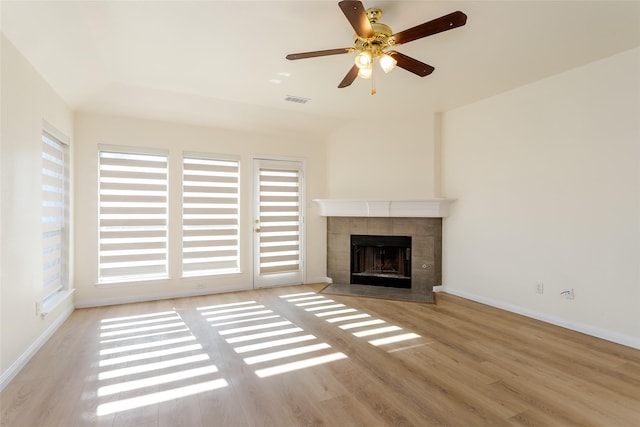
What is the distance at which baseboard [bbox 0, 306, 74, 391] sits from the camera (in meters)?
2.38

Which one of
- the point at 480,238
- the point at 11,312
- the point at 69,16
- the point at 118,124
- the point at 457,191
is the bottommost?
the point at 11,312

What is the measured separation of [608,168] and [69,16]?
488 cm

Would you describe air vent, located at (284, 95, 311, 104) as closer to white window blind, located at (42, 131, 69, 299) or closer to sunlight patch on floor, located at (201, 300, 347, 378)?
white window blind, located at (42, 131, 69, 299)

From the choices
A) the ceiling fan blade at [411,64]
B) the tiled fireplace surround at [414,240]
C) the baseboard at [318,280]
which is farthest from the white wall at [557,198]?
the baseboard at [318,280]

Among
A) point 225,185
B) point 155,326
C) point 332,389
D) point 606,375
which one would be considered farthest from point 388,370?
point 225,185

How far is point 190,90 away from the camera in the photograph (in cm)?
404

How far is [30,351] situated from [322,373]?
8.18ft

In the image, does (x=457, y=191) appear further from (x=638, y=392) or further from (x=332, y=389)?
(x=332, y=389)

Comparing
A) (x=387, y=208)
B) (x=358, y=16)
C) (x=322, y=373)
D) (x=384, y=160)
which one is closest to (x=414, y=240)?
(x=387, y=208)

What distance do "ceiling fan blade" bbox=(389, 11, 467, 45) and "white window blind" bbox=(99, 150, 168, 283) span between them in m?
3.63

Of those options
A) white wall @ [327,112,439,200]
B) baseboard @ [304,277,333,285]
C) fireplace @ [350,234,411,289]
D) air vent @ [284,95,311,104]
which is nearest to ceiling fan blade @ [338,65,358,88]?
air vent @ [284,95,311,104]

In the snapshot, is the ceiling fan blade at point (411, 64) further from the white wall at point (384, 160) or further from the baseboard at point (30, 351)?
the baseboard at point (30, 351)

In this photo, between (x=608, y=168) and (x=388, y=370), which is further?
(x=608, y=168)

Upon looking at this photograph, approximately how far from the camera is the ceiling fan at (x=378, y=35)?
210 centimetres
